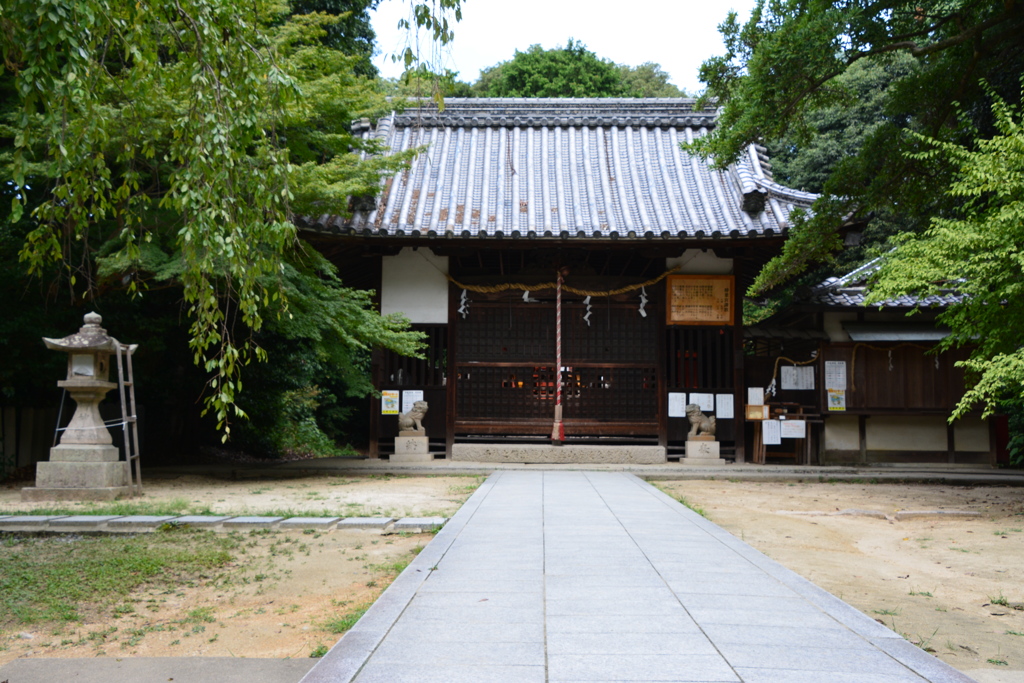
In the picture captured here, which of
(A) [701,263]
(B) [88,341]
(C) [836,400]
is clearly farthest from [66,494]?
(C) [836,400]

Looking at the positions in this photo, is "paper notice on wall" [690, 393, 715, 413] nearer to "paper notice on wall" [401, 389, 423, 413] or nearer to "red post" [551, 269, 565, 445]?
"red post" [551, 269, 565, 445]

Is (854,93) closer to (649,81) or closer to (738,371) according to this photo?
(738,371)

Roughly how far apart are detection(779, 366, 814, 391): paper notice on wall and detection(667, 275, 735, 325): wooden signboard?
1820 mm

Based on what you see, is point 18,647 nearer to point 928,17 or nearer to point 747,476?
point 747,476

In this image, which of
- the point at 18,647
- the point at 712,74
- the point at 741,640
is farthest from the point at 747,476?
the point at 18,647

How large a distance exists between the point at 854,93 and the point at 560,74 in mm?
19409

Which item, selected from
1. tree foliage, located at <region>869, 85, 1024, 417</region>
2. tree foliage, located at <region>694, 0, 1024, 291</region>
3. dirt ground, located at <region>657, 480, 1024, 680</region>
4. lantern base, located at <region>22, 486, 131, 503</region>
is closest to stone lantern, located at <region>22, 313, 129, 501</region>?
lantern base, located at <region>22, 486, 131, 503</region>

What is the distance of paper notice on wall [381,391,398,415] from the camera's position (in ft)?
46.0

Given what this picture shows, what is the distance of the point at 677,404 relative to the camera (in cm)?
1408

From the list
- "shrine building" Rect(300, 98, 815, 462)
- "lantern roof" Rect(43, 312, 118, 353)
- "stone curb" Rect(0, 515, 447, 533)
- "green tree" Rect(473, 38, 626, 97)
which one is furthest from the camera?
"green tree" Rect(473, 38, 626, 97)

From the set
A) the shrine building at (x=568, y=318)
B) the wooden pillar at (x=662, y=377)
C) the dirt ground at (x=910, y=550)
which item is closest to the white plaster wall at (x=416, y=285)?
the shrine building at (x=568, y=318)

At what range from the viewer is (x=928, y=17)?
408 inches

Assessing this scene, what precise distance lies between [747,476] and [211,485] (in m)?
8.18

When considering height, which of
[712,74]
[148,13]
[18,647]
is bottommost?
[18,647]
